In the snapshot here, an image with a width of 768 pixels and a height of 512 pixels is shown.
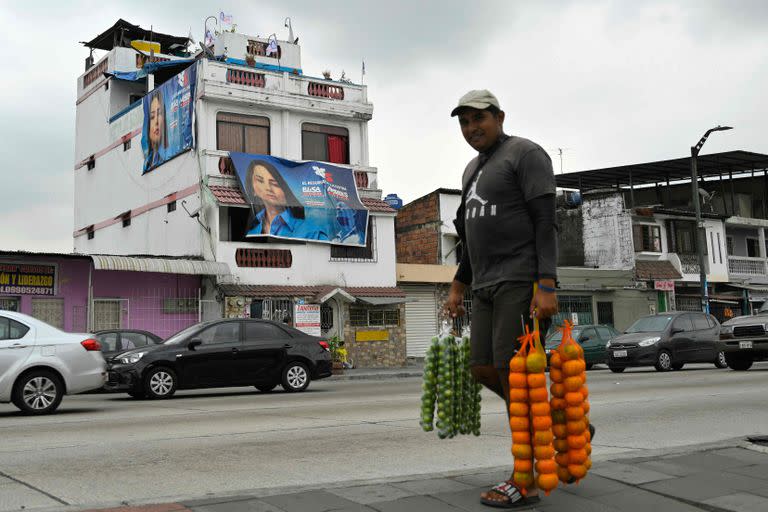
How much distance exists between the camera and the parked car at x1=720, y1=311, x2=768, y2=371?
18.3 m

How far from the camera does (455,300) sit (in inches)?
201

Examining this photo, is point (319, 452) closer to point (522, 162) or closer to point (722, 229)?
point (522, 162)

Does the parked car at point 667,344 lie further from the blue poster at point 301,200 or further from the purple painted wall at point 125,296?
the purple painted wall at point 125,296

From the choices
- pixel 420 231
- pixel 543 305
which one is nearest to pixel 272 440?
pixel 543 305

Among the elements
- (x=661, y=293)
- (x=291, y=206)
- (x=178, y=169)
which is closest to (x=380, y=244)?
(x=291, y=206)

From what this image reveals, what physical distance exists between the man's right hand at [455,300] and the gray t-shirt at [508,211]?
413 millimetres

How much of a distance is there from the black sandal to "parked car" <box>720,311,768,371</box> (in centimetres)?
1599

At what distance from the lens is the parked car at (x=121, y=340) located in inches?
739

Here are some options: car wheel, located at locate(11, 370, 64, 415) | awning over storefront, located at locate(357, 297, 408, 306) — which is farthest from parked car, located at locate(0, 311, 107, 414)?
awning over storefront, located at locate(357, 297, 408, 306)

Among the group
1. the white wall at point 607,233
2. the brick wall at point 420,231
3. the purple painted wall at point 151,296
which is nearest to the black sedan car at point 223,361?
the purple painted wall at point 151,296

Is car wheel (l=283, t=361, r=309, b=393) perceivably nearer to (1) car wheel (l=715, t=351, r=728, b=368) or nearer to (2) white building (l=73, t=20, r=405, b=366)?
(2) white building (l=73, t=20, r=405, b=366)

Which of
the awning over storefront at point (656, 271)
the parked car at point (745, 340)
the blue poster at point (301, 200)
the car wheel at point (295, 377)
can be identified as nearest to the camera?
the car wheel at point (295, 377)

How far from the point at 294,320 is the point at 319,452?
19.9 meters

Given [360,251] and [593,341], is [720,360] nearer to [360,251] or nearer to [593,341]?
[593,341]
